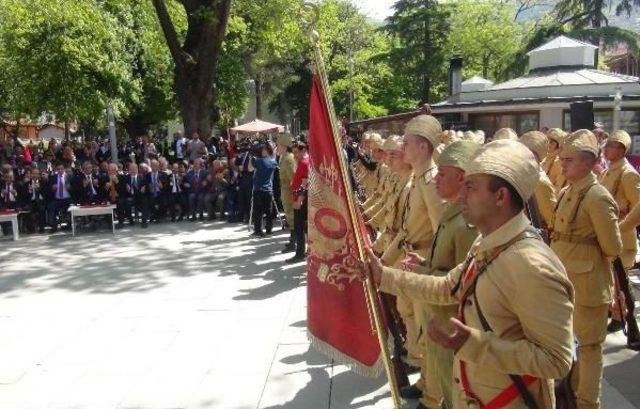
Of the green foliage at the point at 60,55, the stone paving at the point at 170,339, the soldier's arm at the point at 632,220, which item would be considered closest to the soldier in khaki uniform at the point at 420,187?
the stone paving at the point at 170,339

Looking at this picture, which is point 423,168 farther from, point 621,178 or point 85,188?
point 85,188

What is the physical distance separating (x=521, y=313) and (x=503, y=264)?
7.3 inches

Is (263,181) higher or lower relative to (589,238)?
higher

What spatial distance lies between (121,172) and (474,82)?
18.7 meters

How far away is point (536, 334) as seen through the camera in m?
2.19

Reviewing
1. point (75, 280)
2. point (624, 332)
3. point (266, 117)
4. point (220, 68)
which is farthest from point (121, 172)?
point (266, 117)

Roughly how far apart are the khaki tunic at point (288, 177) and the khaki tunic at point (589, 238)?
23.3 feet

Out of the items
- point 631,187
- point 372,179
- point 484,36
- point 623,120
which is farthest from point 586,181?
point 484,36

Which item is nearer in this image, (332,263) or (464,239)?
(464,239)

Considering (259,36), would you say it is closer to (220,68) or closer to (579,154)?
(220,68)

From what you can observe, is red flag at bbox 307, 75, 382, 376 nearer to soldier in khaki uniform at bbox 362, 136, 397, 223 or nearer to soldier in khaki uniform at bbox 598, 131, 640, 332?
soldier in khaki uniform at bbox 362, 136, 397, 223

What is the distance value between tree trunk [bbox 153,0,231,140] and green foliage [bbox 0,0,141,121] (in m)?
3.01

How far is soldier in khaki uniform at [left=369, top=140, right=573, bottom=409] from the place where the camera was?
7.14ft

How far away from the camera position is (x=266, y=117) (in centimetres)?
6688
